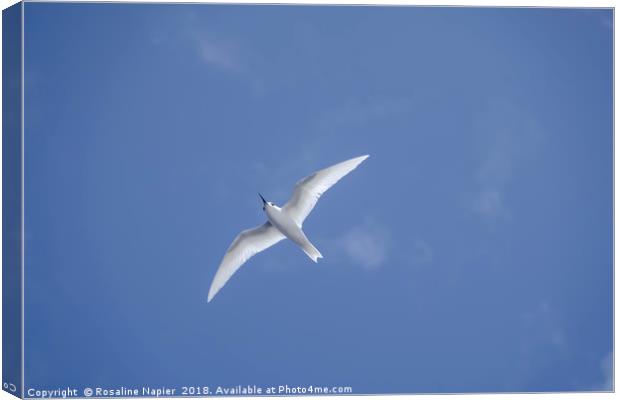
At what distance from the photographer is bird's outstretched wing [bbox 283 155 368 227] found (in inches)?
546

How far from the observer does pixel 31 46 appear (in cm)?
1355

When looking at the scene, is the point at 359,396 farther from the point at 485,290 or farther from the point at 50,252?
the point at 50,252

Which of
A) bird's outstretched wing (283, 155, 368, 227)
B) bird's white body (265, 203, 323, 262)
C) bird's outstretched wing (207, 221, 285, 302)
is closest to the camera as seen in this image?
bird's outstretched wing (283, 155, 368, 227)

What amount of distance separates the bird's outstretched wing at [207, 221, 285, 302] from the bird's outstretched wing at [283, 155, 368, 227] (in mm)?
391

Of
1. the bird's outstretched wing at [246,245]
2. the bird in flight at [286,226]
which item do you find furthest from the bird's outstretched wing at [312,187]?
the bird's outstretched wing at [246,245]

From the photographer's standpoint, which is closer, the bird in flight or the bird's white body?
the bird in flight

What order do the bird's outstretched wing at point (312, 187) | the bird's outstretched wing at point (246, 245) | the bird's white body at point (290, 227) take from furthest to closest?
the bird's outstretched wing at point (246, 245), the bird's white body at point (290, 227), the bird's outstretched wing at point (312, 187)

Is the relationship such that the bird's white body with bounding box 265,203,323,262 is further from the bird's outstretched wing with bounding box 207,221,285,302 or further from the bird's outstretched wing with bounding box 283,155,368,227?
the bird's outstretched wing with bounding box 207,221,285,302

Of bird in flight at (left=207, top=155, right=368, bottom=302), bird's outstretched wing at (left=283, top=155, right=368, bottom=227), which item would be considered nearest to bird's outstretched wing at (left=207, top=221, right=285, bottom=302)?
bird in flight at (left=207, top=155, right=368, bottom=302)

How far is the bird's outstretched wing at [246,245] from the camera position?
1436cm

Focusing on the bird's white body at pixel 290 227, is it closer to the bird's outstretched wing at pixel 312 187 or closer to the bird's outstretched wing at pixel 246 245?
the bird's outstretched wing at pixel 312 187

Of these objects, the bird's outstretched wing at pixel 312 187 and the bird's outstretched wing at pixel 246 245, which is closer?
the bird's outstretched wing at pixel 312 187

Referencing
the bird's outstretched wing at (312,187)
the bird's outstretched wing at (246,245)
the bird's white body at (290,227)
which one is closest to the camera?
the bird's outstretched wing at (312,187)

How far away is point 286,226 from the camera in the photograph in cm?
1430
